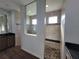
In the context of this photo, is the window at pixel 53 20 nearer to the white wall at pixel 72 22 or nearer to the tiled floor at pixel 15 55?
the tiled floor at pixel 15 55

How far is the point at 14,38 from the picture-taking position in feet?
17.8

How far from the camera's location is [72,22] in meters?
1.94

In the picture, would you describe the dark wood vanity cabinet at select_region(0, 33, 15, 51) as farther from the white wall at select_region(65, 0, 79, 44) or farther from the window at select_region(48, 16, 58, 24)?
the white wall at select_region(65, 0, 79, 44)

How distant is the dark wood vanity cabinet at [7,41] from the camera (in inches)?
182

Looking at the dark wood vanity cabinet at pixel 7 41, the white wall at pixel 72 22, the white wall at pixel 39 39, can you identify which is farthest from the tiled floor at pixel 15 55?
the white wall at pixel 72 22

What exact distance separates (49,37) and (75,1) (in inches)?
152

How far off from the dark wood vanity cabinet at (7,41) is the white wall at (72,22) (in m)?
3.77

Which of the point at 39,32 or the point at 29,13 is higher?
the point at 29,13

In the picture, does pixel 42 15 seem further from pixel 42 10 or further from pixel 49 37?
pixel 49 37

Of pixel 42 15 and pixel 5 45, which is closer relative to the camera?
pixel 42 15

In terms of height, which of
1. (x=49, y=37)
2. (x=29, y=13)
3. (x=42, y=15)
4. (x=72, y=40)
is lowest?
(x=49, y=37)

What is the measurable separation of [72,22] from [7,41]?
411cm

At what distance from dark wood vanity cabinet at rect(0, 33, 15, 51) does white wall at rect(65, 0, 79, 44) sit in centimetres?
377

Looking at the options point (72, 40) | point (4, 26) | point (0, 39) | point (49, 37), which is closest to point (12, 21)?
point (4, 26)
